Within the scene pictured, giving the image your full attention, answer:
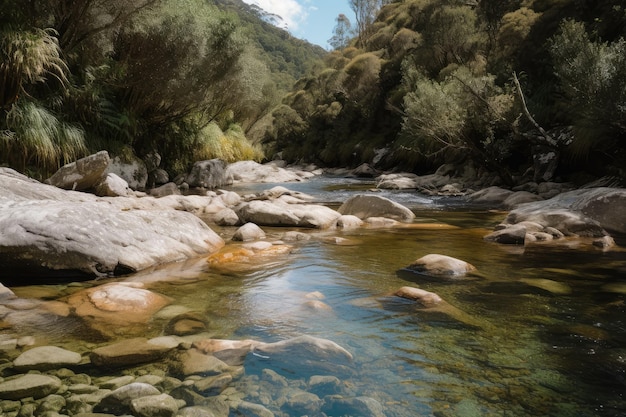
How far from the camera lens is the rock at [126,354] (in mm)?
2818

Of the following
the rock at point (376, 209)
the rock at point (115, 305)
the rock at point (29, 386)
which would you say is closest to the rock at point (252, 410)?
the rock at point (29, 386)

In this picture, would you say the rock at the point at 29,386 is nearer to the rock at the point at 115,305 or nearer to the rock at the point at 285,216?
the rock at the point at 115,305

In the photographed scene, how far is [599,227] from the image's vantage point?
7914mm

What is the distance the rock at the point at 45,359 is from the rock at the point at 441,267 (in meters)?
3.87

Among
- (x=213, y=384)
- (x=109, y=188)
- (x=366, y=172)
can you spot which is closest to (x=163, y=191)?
(x=109, y=188)

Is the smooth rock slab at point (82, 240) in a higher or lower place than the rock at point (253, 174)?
lower

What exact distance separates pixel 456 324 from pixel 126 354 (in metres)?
2.53

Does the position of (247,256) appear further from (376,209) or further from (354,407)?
(376,209)

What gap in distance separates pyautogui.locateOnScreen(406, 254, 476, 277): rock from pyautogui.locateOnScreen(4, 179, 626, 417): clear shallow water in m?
0.20

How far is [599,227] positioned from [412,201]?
7.10 meters

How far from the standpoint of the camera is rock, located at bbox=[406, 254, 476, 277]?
5309mm

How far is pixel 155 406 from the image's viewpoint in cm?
228

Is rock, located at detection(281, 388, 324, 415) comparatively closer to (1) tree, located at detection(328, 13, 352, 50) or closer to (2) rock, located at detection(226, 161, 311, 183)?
(2) rock, located at detection(226, 161, 311, 183)

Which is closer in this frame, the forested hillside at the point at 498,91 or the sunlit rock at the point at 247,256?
the sunlit rock at the point at 247,256
